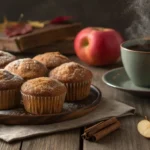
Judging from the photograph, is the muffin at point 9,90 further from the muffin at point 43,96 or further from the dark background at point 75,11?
the dark background at point 75,11

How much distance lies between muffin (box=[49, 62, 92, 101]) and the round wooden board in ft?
0.12

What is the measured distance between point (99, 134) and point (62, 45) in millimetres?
1021

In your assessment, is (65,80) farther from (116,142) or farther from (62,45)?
(62,45)

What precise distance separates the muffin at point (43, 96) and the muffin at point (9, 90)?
44 mm

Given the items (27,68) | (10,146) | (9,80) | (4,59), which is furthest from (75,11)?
(10,146)

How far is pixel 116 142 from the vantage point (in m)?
1.12

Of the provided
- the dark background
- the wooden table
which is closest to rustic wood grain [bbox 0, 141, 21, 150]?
the wooden table

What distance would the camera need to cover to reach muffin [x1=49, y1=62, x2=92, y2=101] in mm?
1360

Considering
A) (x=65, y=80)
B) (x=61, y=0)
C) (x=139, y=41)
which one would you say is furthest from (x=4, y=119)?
(x=61, y=0)

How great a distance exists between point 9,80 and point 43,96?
4.8 inches

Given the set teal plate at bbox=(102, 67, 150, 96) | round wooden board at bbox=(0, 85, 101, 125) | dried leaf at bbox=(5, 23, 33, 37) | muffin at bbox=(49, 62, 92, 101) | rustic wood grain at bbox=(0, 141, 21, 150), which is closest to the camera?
rustic wood grain at bbox=(0, 141, 21, 150)

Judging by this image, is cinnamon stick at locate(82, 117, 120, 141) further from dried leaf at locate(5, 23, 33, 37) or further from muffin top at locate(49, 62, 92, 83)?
dried leaf at locate(5, 23, 33, 37)

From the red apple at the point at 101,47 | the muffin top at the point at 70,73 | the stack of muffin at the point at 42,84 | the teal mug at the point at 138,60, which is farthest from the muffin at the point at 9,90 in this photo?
the red apple at the point at 101,47

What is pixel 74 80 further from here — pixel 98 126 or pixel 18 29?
pixel 18 29
